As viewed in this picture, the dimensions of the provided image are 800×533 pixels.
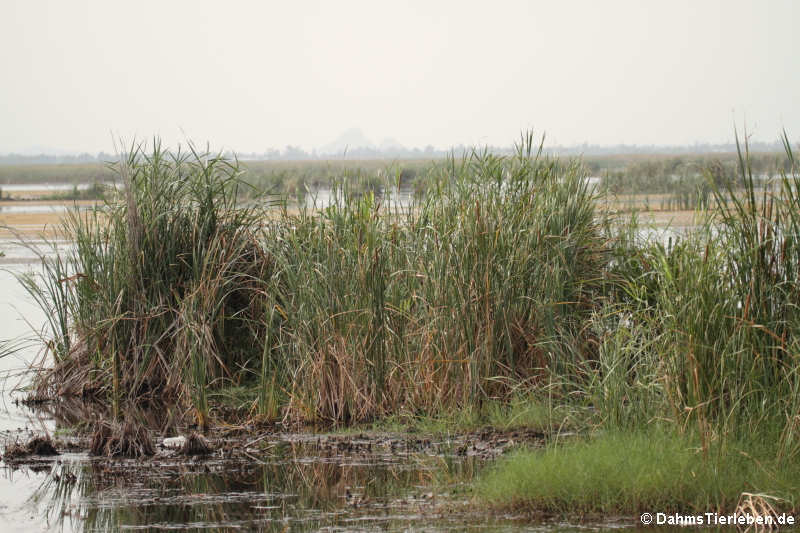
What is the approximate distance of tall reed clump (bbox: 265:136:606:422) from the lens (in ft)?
28.0

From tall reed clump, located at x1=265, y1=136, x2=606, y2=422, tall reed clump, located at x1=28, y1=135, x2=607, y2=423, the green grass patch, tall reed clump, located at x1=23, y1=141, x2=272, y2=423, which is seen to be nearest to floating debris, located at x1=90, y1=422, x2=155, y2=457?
tall reed clump, located at x1=28, y1=135, x2=607, y2=423

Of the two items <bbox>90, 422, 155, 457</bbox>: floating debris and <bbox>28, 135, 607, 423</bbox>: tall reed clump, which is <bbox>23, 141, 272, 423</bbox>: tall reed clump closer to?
<bbox>28, 135, 607, 423</bbox>: tall reed clump

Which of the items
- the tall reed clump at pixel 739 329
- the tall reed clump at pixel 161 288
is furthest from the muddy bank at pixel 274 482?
the tall reed clump at pixel 739 329

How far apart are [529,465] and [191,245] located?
5.27m

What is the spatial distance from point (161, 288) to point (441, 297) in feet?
10.7

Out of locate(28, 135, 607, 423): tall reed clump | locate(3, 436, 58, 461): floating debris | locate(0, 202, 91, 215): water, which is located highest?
locate(28, 135, 607, 423): tall reed clump

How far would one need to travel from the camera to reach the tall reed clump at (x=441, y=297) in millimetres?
8547

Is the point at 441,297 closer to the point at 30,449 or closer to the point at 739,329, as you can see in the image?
the point at 739,329

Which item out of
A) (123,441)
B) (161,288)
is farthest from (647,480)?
(161,288)

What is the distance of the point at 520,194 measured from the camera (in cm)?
968

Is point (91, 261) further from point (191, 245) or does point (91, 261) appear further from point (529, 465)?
point (529, 465)

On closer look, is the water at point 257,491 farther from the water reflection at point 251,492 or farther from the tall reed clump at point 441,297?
the tall reed clump at point 441,297

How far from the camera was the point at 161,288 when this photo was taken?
33.5 ft

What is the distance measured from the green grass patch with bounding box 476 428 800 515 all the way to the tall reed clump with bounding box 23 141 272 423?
13.9 feet
